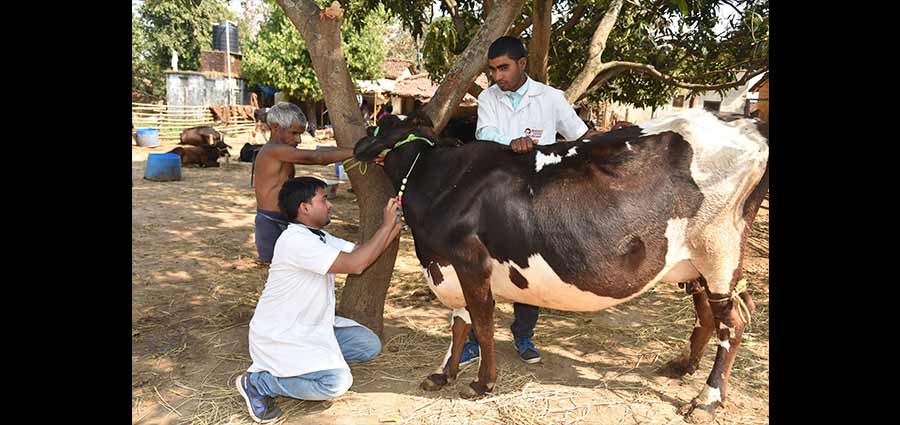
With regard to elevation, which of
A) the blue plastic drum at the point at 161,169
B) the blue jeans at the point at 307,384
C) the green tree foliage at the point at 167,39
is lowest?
the blue jeans at the point at 307,384

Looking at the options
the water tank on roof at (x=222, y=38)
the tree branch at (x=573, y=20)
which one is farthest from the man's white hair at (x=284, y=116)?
the water tank on roof at (x=222, y=38)

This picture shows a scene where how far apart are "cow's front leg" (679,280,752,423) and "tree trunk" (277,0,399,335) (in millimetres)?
2142

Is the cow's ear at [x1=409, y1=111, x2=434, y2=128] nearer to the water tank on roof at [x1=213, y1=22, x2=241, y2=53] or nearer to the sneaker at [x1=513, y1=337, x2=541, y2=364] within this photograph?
the sneaker at [x1=513, y1=337, x2=541, y2=364]

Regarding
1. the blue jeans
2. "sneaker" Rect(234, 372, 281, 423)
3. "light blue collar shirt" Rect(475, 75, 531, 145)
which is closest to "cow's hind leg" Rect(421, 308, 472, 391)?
the blue jeans

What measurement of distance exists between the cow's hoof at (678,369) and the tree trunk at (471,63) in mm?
2202

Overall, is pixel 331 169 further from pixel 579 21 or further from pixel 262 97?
pixel 262 97

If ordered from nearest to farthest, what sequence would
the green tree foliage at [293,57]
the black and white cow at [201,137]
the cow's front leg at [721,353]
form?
the cow's front leg at [721,353], the black and white cow at [201,137], the green tree foliage at [293,57]

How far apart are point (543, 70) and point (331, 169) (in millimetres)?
10682

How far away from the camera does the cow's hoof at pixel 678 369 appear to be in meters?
3.90

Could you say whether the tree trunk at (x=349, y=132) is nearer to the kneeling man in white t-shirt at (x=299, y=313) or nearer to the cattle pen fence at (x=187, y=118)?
the kneeling man in white t-shirt at (x=299, y=313)

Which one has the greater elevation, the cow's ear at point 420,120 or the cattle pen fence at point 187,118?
the cattle pen fence at point 187,118

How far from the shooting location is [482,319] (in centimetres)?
351

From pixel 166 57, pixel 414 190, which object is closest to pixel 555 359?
pixel 414 190
